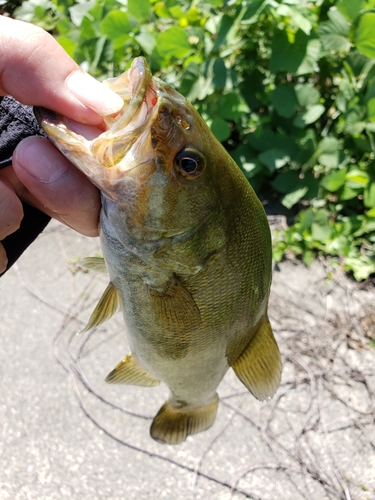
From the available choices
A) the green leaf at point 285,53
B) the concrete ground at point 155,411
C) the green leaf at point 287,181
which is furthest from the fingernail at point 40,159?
the green leaf at point 287,181

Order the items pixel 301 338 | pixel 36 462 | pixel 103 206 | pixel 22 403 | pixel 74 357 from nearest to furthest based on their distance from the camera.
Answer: pixel 103 206
pixel 36 462
pixel 22 403
pixel 74 357
pixel 301 338

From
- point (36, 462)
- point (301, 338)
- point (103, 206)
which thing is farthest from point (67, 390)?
point (103, 206)

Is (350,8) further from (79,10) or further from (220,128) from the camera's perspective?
(79,10)

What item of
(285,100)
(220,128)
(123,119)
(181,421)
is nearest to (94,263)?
(123,119)

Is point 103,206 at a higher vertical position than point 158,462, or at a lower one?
higher

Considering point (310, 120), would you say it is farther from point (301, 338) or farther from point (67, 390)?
point (67, 390)

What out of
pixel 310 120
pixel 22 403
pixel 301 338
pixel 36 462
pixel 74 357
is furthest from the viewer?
pixel 310 120

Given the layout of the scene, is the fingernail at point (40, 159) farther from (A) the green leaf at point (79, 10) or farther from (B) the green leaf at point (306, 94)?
(B) the green leaf at point (306, 94)

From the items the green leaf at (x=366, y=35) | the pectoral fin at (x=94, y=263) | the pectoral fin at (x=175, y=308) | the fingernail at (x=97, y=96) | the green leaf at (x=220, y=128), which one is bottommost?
the green leaf at (x=220, y=128)
